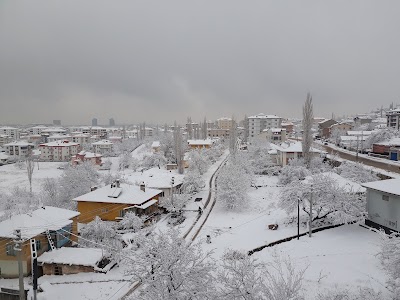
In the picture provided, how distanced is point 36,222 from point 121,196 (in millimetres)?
9502

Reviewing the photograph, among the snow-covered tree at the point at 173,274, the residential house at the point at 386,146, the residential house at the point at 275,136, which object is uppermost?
the residential house at the point at 275,136

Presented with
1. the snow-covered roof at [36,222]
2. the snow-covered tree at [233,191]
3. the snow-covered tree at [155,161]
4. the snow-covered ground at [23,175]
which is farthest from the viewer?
the snow-covered tree at [155,161]

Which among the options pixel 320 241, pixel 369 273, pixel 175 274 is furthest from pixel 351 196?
pixel 175 274

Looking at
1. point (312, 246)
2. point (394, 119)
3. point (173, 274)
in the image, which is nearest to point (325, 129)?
point (394, 119)

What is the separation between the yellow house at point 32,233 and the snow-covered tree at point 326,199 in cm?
1740

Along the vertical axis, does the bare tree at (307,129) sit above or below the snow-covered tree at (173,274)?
above

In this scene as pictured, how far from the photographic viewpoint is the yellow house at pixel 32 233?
19438 mm

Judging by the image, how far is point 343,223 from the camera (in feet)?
78.2

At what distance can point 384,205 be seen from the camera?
2145 centimetres

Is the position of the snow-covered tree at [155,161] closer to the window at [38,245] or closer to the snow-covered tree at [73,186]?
the snow-covered tree at [73,186]

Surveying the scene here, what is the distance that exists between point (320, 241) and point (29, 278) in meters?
19.4

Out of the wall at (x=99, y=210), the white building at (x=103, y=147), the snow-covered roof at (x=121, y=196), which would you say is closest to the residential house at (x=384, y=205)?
the snow-covered roof at (x=121, y=196)

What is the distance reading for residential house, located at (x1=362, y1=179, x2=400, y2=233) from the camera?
20466mm

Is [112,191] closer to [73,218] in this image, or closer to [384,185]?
[73,218]
